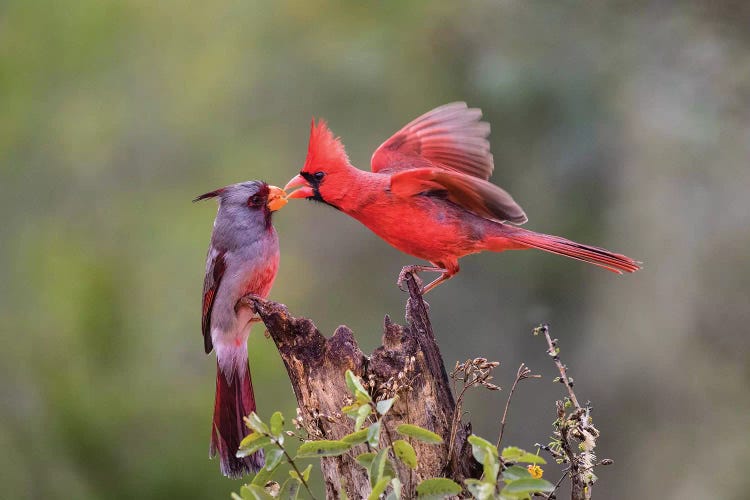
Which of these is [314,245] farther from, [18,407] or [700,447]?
[700,447]

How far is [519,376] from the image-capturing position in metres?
1.77

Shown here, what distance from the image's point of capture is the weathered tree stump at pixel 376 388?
1.86m

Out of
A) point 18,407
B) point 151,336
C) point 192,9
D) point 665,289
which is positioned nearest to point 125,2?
point 192,9

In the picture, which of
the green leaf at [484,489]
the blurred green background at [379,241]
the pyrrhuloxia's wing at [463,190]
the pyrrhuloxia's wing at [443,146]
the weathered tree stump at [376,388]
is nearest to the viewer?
the green leaf at [484,489]

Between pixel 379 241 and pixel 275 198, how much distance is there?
5.35 ft

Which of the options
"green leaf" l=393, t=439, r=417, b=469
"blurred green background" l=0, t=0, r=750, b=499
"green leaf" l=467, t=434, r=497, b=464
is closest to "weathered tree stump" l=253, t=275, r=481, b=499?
"green leaf" l=393, t=439, r=417, b=469

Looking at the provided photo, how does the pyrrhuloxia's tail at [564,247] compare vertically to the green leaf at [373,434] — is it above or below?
above

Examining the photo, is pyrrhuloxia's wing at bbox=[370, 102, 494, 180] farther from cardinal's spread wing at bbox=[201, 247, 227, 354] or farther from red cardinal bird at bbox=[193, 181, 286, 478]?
cardinal's spread wing at bbox=[201, 247, 227, 354]

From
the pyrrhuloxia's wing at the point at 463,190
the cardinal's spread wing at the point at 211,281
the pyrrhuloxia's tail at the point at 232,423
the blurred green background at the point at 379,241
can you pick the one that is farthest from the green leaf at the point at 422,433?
the blurred green background at the point at 379,241

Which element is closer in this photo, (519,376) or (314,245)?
(519,376)

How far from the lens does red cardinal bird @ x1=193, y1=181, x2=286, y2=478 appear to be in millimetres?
2307

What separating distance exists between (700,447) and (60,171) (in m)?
3.00

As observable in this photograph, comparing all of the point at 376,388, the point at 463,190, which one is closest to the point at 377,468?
the point at 376,388

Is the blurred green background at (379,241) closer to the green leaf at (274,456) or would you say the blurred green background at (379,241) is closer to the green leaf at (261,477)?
the green leaf at (261,477)
